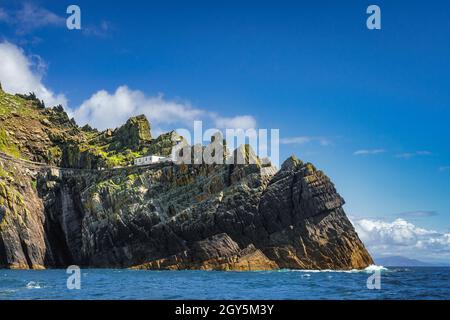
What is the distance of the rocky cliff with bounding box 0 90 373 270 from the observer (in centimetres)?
10344

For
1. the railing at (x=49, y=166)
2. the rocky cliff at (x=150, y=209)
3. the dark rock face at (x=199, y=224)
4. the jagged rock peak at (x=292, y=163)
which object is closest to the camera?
the dark rock face at (x=199, y=224)

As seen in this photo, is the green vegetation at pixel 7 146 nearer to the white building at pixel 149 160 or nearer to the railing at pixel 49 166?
the railing at pixel 49 166

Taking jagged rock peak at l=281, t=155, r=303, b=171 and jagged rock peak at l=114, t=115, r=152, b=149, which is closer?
jagged rock peak at l=281, t=155, r=303, b=171

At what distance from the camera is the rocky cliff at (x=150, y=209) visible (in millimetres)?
103438

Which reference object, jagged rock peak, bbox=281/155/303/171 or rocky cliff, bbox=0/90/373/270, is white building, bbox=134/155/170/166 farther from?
jagged rock peak, bbox=281/155/303/171

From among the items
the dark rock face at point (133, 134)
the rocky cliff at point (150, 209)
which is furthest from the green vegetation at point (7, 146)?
the dark rock face at point (133, 134)

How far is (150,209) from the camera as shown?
118062 millimetres

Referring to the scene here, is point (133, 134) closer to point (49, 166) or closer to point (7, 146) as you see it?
point (49, 166)

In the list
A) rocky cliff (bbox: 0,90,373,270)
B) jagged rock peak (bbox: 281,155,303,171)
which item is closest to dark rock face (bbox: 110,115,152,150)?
rocky cliff (bbox: 0,90,373,270)

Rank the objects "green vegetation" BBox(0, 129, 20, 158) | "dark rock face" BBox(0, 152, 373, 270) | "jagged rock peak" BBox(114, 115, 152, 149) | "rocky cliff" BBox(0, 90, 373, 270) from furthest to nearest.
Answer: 1. "jagged rock peak" BBox(114, 115, 152, 149)
2. "green vegetation" BBox(0, 129, 20, 158)
3. "rocky cliff" BBox(0, 90, 373, 270)
4. "dark rock face" BBox(0, 152, 373, 270)
